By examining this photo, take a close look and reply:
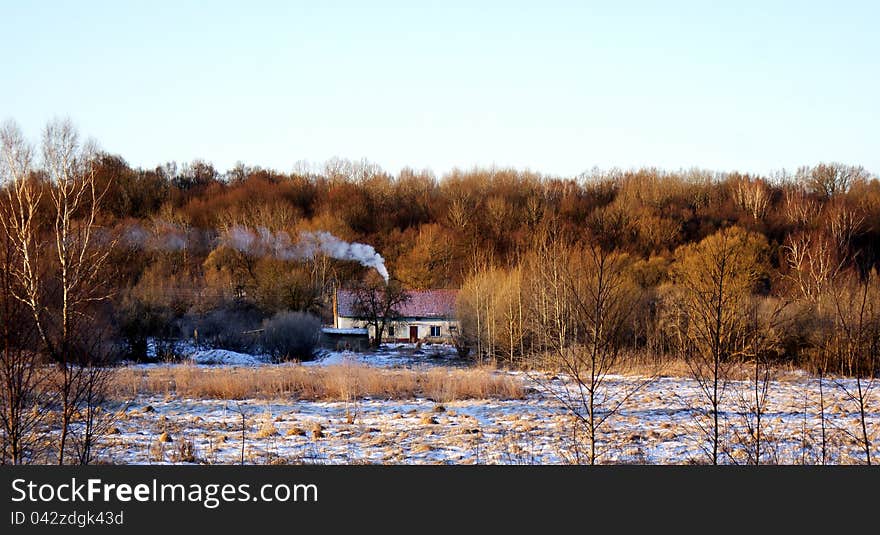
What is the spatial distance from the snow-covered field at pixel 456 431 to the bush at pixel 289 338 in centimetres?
1406

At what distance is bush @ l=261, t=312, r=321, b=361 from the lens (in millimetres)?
30422

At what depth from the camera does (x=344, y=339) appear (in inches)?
1431

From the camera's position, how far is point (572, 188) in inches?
2753

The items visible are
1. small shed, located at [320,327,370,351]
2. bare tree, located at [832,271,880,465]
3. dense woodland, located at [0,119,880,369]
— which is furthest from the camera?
small shed, located at [320,327,370,351]

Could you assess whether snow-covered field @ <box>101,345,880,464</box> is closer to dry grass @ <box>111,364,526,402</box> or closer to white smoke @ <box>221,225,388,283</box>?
dry grass @ <box>111,364,526,402</box>

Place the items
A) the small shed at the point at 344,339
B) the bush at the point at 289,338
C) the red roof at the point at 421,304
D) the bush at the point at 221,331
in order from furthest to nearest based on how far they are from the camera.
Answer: the red roof at the point at 421,304 → the small shed at the point at 344,339 → the bush at the point at 221,331 → the bush at the point at 289,338

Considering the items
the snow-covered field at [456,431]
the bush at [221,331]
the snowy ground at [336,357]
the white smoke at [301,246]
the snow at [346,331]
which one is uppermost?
the white smoke at [301,246]

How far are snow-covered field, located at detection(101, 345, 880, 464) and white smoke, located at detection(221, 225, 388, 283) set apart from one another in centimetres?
3275

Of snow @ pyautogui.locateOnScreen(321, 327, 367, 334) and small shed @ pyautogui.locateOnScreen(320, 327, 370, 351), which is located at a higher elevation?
snow @ pyautogui.locateOnScreen(321, 327, 367, 334)

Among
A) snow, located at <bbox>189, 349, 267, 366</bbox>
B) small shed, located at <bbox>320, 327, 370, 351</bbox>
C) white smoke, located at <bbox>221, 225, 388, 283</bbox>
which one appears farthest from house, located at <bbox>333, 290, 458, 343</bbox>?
snow, located at <bbox>189, 349, 267, 366</bbox>

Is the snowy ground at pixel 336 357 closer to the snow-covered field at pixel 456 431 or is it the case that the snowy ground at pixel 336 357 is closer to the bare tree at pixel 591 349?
the bare tree at pixel 591 349

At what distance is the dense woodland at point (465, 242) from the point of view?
24.0 meters

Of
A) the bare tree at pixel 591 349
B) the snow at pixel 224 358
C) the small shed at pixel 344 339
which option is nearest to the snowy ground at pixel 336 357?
the snow at pixel 224 358

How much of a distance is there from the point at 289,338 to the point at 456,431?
19.7 meters
